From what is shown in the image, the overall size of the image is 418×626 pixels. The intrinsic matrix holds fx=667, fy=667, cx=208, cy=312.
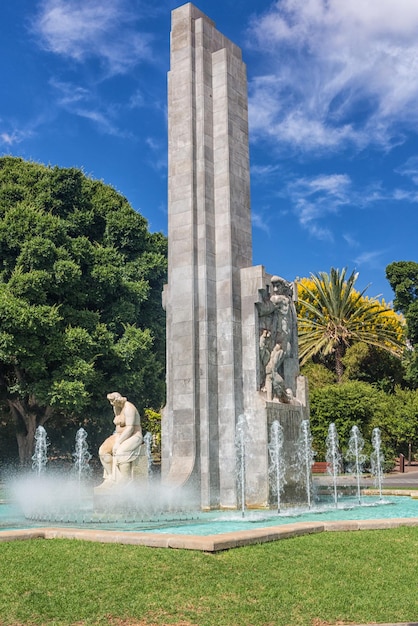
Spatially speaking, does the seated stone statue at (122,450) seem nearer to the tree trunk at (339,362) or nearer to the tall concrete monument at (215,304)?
the tall concrete monument at (215,304)

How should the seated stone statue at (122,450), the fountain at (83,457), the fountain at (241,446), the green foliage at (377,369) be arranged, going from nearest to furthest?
the seated stone statue at (122,450) → the fountain at (241,446) → the fountain at (83,457) → the green foliage at (377,369)

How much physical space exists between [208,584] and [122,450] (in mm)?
8036

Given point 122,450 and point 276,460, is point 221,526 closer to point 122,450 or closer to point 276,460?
point 122,450

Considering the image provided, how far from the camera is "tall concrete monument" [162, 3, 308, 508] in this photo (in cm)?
1612

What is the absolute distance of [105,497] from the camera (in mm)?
13789

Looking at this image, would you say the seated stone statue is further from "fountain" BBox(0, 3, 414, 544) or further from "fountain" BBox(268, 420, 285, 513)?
"fountain" BBox(268, 420, 285, 513)

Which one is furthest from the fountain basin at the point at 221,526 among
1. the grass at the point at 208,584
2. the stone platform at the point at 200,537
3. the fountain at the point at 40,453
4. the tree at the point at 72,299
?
the fountain at the point at 40,453

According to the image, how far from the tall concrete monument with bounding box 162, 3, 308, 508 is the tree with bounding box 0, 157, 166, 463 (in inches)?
354

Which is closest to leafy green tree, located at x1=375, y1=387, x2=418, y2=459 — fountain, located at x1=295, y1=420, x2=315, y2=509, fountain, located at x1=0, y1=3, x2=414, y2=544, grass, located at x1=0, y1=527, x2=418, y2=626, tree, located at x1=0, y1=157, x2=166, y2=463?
tree, located at x1=0, y1=157, x2=166, y2=463

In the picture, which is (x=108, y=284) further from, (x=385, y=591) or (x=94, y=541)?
(x=385, y=591)

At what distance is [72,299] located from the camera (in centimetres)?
2747

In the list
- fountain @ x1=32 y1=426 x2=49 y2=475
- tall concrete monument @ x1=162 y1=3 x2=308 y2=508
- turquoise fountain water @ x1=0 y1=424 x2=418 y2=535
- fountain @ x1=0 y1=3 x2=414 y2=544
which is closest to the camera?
turquoise fountain water @ x1=0 y1=424 x2=418 y2=535

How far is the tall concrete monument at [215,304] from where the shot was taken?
16125 millimetres

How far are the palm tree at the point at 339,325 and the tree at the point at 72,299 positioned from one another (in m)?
16.1
